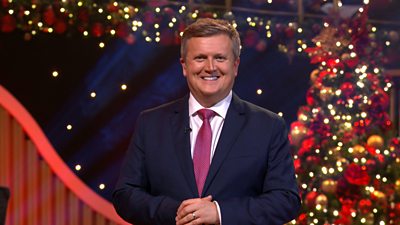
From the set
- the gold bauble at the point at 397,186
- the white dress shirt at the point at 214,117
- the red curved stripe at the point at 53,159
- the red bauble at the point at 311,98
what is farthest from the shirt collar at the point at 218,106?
the gold bauble at the point at 397,186

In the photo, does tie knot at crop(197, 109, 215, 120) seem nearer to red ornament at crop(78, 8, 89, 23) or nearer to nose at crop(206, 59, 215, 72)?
nose at crop(206, 59, 215, 72)

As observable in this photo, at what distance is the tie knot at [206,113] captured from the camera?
2.06m

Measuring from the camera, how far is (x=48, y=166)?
4918 mm

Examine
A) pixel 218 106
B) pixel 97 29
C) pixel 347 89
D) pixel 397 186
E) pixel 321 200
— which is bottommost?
pixel 321 200

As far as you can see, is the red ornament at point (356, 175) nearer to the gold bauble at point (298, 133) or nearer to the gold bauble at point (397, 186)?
the gold bauble at point (397, 186)

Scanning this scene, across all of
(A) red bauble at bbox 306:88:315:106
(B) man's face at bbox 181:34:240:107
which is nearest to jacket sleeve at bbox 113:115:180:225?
(B) man's face at bbox 181:34:240:107

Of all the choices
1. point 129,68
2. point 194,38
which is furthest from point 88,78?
point 194,38

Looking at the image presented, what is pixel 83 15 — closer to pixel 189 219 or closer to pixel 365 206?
pixel 365 206

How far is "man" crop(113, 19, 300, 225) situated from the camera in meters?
1.97

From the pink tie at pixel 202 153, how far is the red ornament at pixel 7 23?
3136mm

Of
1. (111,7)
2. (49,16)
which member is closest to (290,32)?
(111,7)

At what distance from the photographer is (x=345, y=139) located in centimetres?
505

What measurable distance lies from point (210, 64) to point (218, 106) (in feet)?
0.47

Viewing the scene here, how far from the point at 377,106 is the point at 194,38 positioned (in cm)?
332
